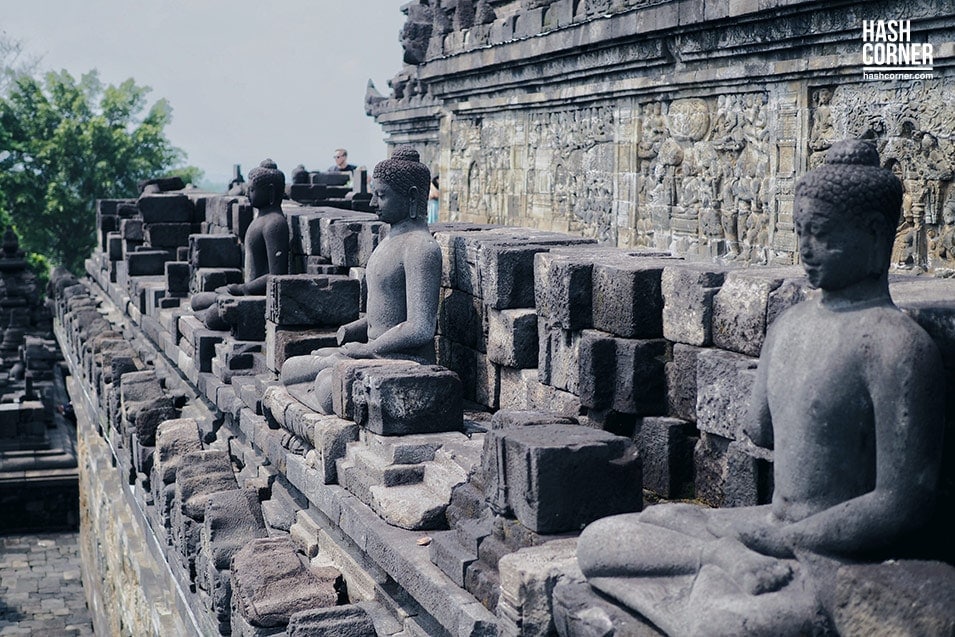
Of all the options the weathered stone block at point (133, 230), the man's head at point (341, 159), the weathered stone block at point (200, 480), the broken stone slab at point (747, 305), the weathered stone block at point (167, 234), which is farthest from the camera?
the man's head at point (341, 159)

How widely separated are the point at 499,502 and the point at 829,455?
→ 132 centimetres

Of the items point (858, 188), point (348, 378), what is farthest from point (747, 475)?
point (348, 378)

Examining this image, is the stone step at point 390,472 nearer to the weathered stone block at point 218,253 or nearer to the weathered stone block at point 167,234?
the weathered stone block at point 218,253

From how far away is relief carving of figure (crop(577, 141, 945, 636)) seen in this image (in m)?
2.93

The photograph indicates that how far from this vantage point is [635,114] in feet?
40.2

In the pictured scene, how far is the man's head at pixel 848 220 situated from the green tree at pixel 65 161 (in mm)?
36301

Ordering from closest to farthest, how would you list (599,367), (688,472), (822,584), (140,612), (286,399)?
(822,584)
(688,472)
(599,367)
(286,399)
(140,612)

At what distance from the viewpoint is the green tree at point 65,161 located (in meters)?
38.0

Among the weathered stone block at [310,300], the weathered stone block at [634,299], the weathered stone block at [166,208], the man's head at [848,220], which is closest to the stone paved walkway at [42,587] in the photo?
the weathered stone block at [166,208]

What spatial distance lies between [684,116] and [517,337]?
5.92 m

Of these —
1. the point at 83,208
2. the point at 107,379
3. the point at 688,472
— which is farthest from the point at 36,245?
the point at 688,472

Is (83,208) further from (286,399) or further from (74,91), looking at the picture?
(286,399)

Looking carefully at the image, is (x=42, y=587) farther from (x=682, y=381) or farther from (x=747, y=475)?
(x=747, y=475)

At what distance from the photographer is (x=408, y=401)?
546 centimetres
